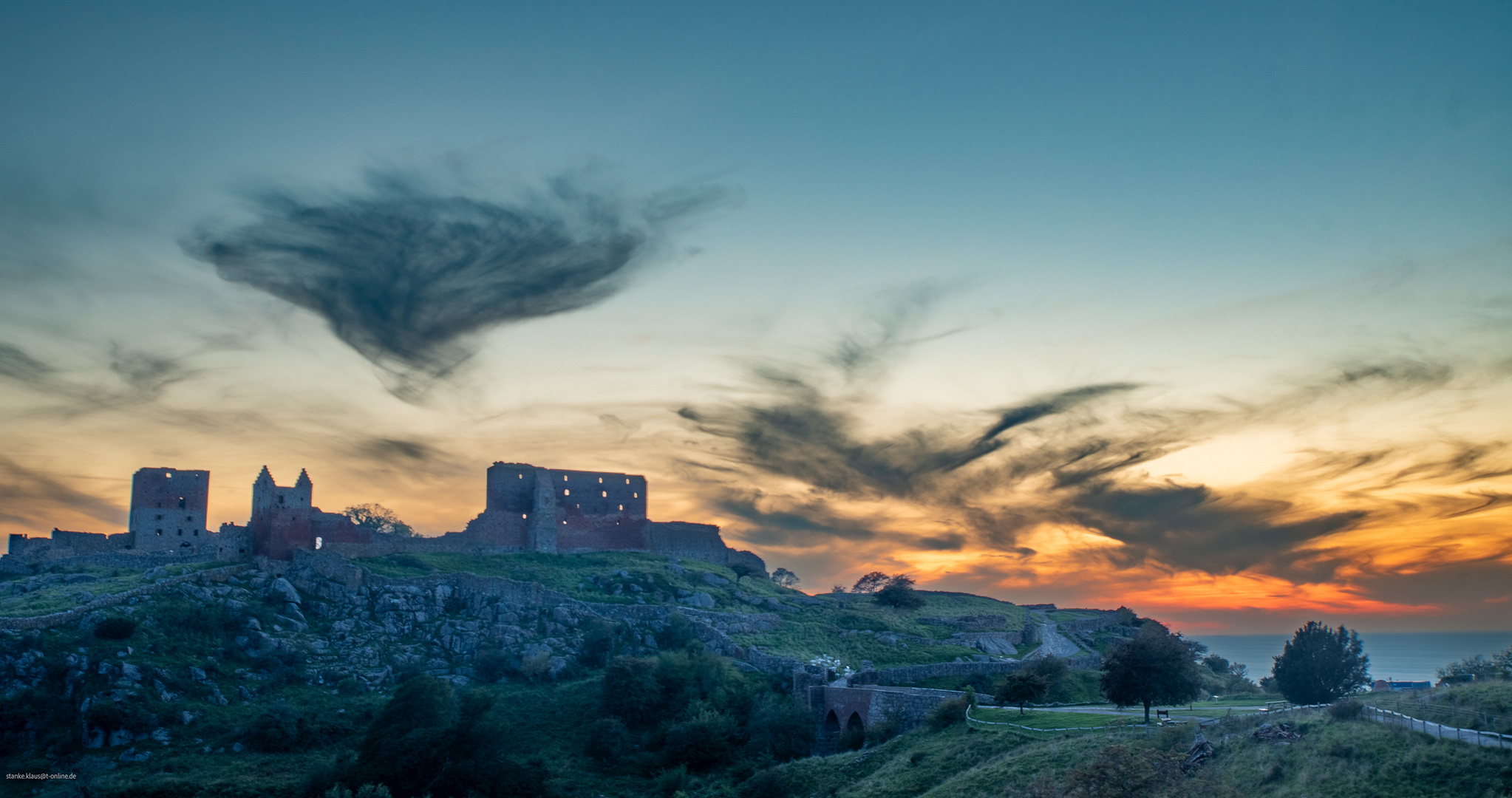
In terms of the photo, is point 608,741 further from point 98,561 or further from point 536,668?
point 98,561

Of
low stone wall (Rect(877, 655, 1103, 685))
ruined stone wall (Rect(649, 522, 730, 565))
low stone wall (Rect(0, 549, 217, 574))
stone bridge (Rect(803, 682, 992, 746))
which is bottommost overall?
stone bridge (Rect(803, 682, 992, 746))

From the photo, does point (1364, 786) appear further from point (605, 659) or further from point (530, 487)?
point (530, 487)

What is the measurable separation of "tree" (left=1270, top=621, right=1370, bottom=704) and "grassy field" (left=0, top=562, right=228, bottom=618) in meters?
63.0

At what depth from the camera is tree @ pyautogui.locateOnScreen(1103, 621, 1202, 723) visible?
118 feet

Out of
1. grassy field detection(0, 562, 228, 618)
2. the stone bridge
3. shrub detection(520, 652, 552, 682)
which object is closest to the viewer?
the stone bridge

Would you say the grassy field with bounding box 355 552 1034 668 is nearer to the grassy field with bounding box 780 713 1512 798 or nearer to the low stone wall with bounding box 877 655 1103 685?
the low stone wall with bounding box 877 655 1103 685

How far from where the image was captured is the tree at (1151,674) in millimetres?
36062

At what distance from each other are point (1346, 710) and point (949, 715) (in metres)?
18.3

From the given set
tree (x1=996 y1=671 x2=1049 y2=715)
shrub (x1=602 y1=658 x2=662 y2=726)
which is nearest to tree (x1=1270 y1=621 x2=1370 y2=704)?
tree (x1=996 y1=671 x2=1049 y2=715)

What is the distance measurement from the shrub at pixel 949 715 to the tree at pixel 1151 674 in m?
6.91

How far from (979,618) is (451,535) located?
41.6m

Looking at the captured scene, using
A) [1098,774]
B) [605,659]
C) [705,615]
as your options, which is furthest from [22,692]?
[1098,774]

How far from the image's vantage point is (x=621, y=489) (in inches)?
3300

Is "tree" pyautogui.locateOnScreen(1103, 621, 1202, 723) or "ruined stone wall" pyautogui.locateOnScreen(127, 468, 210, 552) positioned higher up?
"ruined stone wall" pyautogui.locateOnScreen(127, 468, 210, 552)
